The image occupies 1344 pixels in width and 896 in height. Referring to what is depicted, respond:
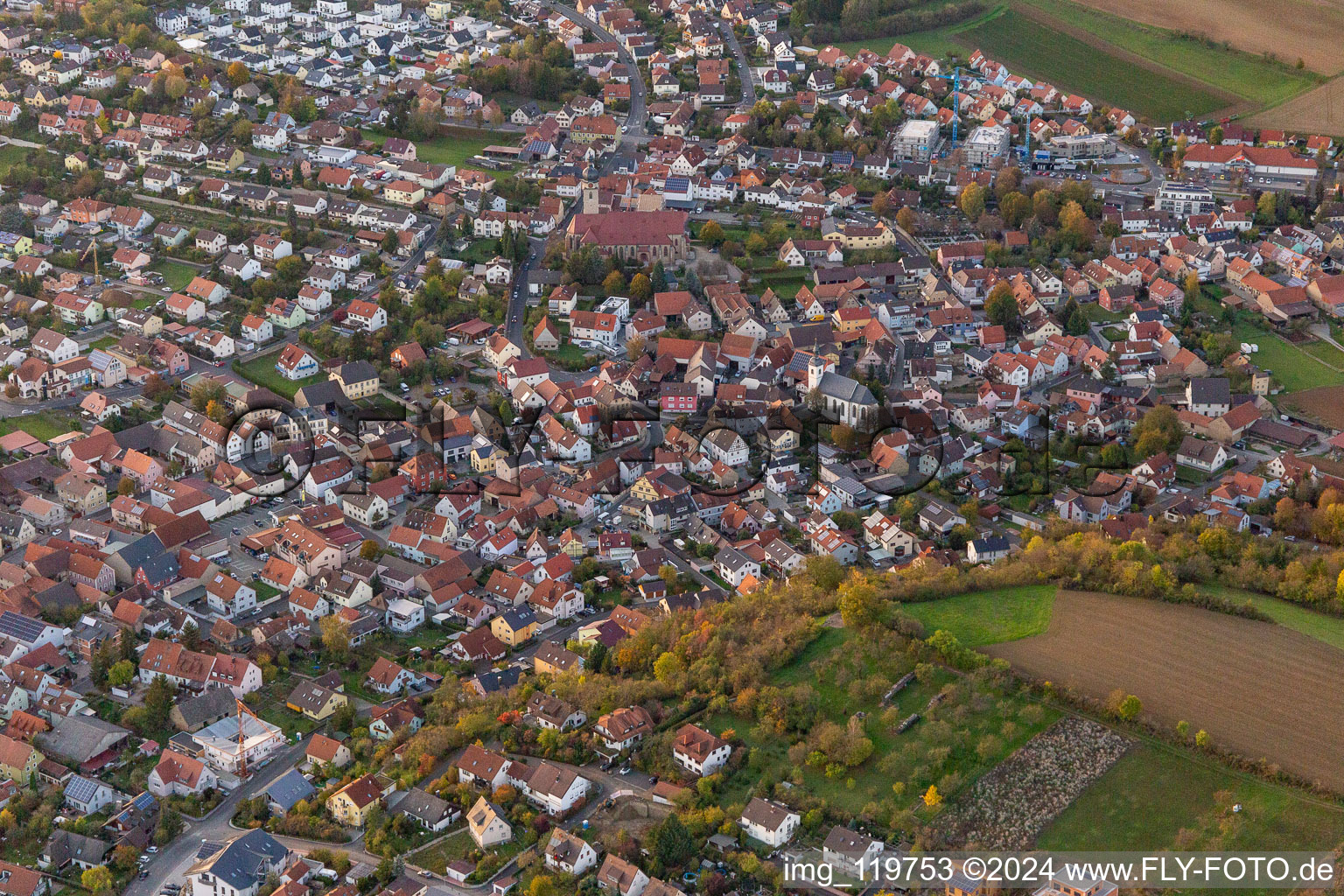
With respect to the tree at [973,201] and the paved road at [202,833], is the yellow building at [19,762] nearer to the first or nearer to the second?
the paved road at [202,833]

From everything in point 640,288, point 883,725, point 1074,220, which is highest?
point 1074,220

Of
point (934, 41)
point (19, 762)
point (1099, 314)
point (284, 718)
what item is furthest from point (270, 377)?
point (934, 41)

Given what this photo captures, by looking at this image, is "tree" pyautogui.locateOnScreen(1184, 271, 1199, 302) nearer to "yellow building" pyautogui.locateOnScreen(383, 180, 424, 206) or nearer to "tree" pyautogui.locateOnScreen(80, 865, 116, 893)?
"yellow building" pyautogui.locateOnScreen(383, 180, 424, 206)

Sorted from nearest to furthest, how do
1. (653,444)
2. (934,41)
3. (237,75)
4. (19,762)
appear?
(19,762), (653,444), (237,75), (934,41)

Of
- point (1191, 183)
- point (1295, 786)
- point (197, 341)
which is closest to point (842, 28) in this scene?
point (1191, 183)

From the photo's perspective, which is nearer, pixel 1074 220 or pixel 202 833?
pixel 202 833

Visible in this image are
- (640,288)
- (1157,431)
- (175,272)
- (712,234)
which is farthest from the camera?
(712,234)

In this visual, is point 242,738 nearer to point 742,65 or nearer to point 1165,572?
point 1165,572
